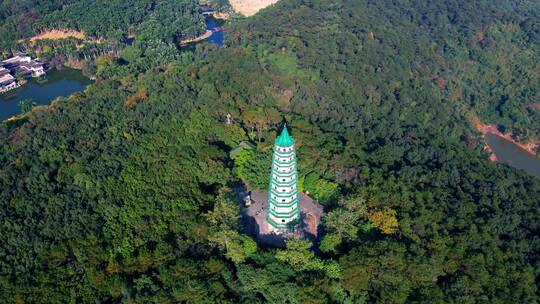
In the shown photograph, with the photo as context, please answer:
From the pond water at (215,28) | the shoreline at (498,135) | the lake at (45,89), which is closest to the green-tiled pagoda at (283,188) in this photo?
the shoreline at (498,135)

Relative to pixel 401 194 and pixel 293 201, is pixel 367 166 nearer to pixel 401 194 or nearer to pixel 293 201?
pixel 401 194

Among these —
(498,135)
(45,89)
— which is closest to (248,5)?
(45,89)

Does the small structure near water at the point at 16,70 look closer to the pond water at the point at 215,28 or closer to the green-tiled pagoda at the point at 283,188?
the pond water at the point at 215,28

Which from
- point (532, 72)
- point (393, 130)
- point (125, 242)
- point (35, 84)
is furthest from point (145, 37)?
point (532, 72)

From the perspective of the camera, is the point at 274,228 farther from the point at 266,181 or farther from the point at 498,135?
the point at 498,135

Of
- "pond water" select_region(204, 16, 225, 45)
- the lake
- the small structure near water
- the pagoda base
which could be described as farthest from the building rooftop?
the pagoda base
